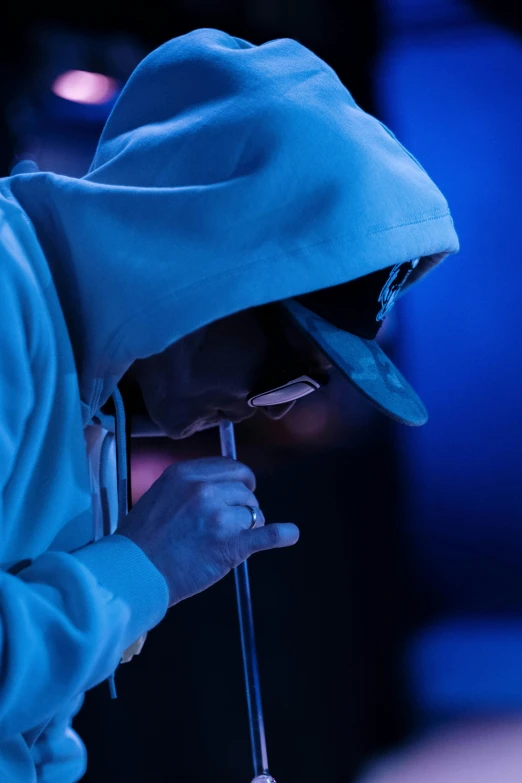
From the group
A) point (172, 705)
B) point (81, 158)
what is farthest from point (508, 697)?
point (81, 158)

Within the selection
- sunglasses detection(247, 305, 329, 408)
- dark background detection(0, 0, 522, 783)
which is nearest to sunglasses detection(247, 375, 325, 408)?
sunglasses detection(247, 305, 329, 408)

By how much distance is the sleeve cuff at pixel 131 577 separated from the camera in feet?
1.69

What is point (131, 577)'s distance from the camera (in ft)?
1.73

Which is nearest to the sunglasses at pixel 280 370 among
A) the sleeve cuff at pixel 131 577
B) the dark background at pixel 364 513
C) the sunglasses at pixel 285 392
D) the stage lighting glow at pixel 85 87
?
the sunglasses at pixel 285 392

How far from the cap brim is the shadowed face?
0.05 meters

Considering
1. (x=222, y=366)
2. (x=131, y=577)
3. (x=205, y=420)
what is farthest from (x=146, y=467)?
(x=131, y=577)

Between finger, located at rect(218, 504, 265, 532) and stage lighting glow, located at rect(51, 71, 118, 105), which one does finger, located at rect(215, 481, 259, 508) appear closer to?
finger, located at rect(218, 504, 265, 532)

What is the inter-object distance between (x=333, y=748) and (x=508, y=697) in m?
0.35

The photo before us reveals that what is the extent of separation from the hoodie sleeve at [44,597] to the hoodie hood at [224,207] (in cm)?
7

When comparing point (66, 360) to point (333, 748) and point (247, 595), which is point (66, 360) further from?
point (333, 748)

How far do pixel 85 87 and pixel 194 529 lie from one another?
1.01m

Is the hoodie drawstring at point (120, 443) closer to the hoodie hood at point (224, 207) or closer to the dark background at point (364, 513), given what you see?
the hoodie hood at point (224, 207)

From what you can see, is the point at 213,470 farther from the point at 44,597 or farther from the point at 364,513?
the point at 364,513

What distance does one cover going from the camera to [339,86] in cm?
61
